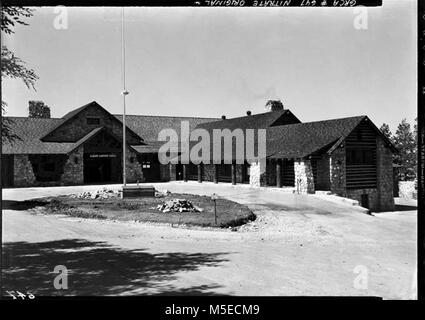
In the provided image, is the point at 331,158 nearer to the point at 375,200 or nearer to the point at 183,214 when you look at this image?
the point at 375,200

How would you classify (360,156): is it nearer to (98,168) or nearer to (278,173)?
(278,173)

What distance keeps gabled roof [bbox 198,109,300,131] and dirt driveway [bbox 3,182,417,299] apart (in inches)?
797

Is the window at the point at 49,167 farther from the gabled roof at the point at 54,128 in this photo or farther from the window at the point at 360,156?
the window at the point at 360,156

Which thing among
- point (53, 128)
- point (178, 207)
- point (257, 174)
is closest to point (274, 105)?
point (257, 174)

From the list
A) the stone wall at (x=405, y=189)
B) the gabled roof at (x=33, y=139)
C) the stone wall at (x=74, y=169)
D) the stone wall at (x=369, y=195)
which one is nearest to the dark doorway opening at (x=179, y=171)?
the stone wall at (x=74, y=169)

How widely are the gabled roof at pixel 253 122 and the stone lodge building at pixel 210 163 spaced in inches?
3.8

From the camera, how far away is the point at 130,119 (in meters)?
42.0

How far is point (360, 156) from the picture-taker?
2538 centimetres

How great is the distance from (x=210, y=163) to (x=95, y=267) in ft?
84.2

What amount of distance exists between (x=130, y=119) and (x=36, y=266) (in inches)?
1353

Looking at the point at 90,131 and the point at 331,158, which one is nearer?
the point at 331,158

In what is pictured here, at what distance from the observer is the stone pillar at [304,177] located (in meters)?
24.5
